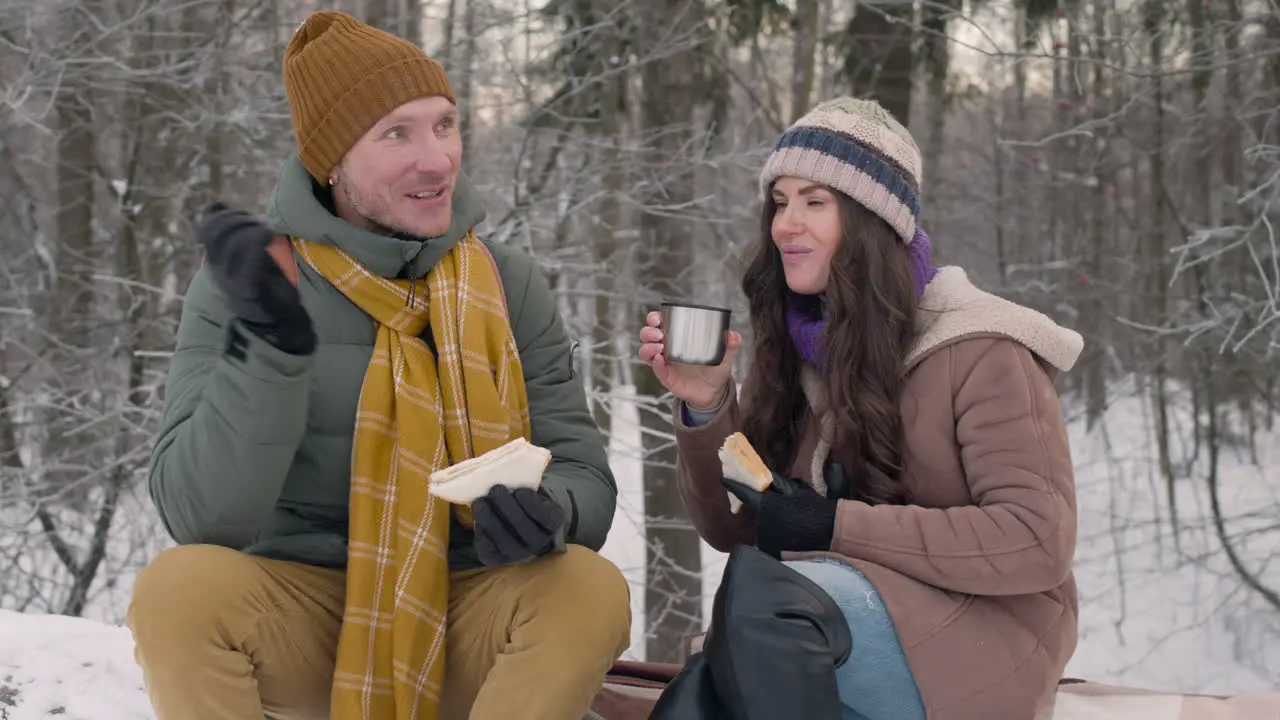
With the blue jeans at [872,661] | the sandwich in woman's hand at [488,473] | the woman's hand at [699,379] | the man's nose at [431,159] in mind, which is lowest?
the blue jeans at [872,661]

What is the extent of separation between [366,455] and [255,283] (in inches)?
17.8

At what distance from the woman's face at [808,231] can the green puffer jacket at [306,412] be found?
552mm

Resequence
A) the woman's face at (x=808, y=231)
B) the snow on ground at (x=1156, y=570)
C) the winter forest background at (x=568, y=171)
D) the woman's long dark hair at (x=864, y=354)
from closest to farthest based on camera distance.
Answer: the woman's long dark hair at (x=864, y=354)
the woman's face at (x=808, y=231)
the winter forest background at (x=568, y=171)
the snow on ground at (x=1156, y=570)

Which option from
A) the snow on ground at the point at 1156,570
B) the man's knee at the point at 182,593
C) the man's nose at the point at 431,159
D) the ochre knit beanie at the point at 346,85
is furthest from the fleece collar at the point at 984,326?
the snow on ground at the point at 1156,570

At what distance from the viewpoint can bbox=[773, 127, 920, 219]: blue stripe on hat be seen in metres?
2.36

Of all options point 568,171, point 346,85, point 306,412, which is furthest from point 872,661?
point 568,171

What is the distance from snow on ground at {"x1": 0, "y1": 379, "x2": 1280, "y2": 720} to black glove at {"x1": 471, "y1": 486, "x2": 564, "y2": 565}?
3842 mm

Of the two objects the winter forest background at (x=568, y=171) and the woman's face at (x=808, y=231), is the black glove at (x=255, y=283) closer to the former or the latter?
the woman's face at (x=808, y=231)

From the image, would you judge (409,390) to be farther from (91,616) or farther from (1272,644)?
(1272,644)

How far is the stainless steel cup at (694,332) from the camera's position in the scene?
7.58 ft

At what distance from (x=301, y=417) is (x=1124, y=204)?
766cm

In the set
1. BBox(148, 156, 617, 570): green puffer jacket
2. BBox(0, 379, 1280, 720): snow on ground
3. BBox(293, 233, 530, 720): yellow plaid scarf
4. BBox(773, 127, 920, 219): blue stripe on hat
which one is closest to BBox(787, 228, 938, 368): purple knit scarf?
BBox(773, 127, 920, 219): blue stripe on hat

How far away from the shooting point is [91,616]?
622cm

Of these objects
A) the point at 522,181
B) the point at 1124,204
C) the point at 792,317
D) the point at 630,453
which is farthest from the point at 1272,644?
the point at 792,317
